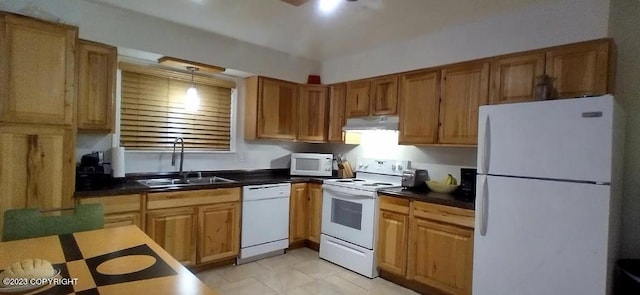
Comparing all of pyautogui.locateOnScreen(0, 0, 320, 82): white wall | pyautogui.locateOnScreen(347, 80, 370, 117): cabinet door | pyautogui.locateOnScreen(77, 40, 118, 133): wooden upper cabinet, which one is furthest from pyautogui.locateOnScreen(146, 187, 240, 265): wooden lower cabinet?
pyautogui.locateOnScreen(347, 80, 370, 117): cabinet door

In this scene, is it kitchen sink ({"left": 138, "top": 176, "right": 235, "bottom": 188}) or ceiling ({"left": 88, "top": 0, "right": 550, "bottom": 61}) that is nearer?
ceiling ({"left": 88, "top": 0, "right": 550, "bottom": 61})

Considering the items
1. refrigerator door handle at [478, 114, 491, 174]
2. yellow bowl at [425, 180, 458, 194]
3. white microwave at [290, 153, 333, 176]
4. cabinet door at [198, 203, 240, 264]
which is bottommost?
cabinet door at [198, 203, 240, 264]

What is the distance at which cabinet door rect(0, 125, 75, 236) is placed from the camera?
2.08m

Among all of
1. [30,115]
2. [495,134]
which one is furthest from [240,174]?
[495,134]

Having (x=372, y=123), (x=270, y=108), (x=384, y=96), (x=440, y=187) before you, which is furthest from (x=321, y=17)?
(x=440, y=187)

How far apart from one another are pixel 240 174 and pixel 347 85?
1681 millimetres

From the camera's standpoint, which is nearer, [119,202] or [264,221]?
[119,202]

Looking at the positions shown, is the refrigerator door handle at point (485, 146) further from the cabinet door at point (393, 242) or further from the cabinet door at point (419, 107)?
the cabinet door at point (393, 242)

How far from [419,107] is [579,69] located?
48.0 inches

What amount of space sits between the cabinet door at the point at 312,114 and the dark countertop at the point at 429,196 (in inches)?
52.6

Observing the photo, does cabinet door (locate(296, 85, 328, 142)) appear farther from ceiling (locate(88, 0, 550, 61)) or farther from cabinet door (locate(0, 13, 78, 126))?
cabinet door (locate(0, 13, 78, 126))

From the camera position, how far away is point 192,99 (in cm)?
336

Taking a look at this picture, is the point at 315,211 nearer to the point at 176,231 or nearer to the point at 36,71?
the point at 176,231

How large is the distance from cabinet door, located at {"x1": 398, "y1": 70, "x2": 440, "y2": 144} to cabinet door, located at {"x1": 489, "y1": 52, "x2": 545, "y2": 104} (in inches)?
19.3
